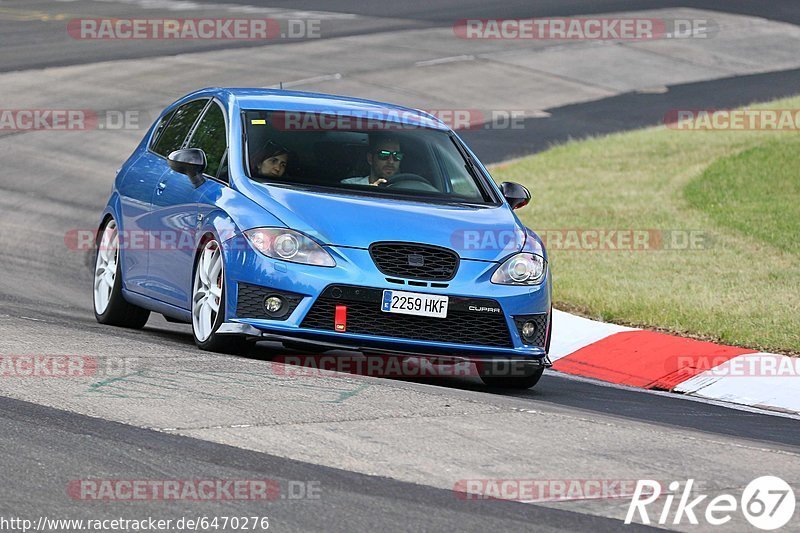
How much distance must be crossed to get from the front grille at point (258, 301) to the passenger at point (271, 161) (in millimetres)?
972

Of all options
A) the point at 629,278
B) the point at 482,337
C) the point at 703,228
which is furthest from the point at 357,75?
the point at 482,337

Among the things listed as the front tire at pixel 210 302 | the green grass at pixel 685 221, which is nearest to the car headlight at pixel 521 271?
the front tire at pixel 210 302

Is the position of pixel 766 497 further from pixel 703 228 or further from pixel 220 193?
pixel 703 228

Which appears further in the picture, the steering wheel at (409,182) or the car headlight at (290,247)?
the steering wheel at (409,182)

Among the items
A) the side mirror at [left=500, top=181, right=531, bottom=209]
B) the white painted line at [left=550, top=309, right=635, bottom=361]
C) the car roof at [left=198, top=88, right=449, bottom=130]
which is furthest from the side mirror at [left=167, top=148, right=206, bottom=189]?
the white painted line at [left=550, top=309, right=635, bottom=361]

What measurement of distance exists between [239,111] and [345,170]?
899mm

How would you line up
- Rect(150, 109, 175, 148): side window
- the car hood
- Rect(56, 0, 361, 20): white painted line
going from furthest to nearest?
Rect(56, 0, 361, 20): white painted line
Rect(150, 109, 175, 148): side window
the car hood

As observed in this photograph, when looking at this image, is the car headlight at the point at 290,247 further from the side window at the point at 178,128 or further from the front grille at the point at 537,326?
the side window at the point at 178,128

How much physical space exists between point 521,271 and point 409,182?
3.67ft

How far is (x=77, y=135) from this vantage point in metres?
22.0

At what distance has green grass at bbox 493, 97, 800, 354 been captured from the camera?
1206 centimetres

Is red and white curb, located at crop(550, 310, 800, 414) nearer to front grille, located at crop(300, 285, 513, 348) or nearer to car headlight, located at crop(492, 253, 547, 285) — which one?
car headlight, located at crop(492, 253, 547, 285)

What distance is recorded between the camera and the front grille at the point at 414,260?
28.6 feet

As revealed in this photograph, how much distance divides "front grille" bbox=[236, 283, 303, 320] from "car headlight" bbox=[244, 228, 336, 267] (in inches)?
7.6
